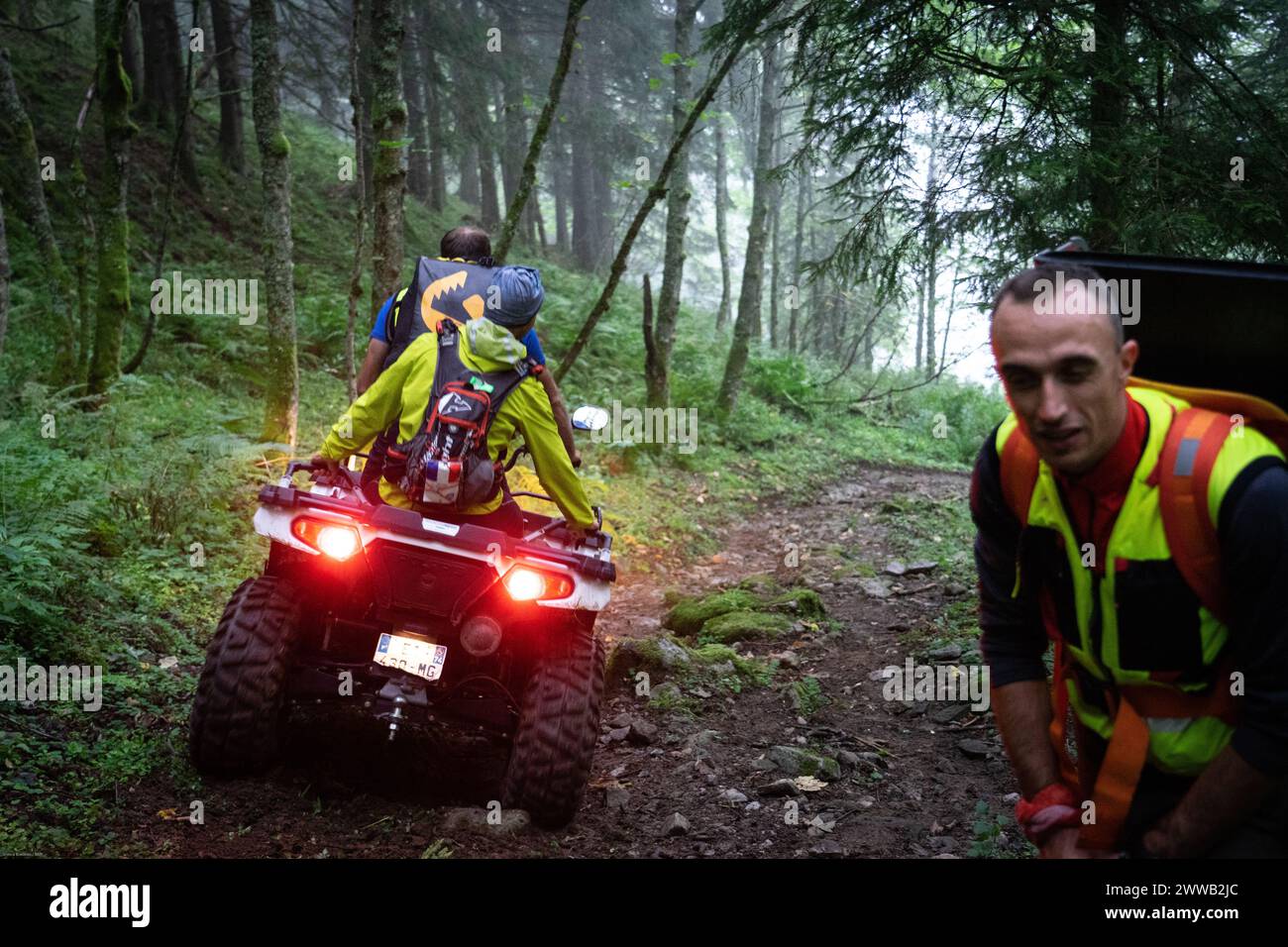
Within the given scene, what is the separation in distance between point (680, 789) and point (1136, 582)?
355 cm

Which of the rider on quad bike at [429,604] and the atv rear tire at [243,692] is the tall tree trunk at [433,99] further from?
the atv rear tire at [243,692]

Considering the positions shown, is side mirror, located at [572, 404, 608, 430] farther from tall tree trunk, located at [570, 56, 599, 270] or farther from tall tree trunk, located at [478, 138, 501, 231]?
tall tree trunk, located at [570, 56, 599, 270]

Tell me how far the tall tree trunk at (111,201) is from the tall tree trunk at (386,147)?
2.51 m

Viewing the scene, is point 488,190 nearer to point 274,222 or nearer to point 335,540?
point 274,222

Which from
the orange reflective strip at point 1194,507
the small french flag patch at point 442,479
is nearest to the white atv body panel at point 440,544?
the small french flag patch at point 442,479

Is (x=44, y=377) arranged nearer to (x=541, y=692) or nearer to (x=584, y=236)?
(x=541, y=692)

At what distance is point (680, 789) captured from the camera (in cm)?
511

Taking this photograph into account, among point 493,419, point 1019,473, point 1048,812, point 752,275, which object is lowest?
point 1048,812

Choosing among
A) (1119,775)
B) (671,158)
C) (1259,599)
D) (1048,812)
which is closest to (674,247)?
(671,158)

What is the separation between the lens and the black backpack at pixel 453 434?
445 centimetres

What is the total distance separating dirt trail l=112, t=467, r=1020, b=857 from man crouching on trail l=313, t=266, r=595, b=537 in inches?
53.8
